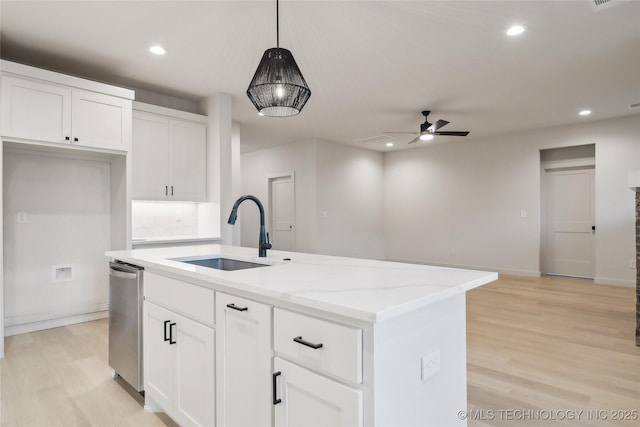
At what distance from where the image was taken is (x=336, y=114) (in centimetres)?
544

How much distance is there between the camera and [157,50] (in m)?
3.30

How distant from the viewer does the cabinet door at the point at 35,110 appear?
9.59 ft

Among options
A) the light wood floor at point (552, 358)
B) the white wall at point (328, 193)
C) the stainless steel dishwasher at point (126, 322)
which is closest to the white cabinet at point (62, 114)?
the stainless steel dishwasher at point (126, 322)

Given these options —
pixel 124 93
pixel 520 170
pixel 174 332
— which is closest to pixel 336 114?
pixel 124 93

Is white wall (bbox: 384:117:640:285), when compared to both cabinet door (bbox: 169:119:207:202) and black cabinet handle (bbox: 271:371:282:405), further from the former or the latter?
black cabinet handle (bbox: 271:371:282:405)

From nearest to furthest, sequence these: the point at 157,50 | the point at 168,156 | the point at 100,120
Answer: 1. the point at 157,50
2. the point at 100,120
3. the point at 168,156

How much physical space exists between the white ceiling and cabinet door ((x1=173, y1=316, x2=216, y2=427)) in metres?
2.28

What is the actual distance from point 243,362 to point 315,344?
456 millimetres

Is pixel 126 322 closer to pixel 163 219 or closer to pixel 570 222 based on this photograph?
pixel 163 219

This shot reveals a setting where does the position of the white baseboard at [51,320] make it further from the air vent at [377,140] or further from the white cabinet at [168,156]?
the air vent at [377,140]

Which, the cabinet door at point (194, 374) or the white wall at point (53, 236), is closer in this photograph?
the cabinet door at point (194, 374)

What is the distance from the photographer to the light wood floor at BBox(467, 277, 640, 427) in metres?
2.07

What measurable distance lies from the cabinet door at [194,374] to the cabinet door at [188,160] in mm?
2833

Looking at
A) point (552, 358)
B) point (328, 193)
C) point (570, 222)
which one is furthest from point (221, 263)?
point (570, 222)
